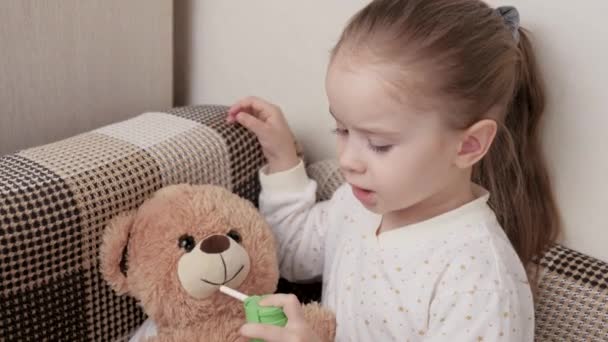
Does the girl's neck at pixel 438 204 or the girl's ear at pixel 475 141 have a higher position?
the girl's ear at pixel 475 141

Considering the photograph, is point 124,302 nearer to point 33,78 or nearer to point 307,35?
point 33,78

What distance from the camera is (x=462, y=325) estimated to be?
0.71 meters

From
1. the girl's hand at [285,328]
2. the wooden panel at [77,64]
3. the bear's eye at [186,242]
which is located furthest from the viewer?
the wooden panel at [77,64]

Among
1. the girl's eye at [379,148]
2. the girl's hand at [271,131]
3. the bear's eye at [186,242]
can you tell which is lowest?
the bear's eye at [186,242]

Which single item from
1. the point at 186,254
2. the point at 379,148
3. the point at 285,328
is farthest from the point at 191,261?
the point at 379,148

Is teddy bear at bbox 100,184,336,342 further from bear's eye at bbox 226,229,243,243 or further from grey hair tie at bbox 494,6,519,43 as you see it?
grey hair tie at bbox 494,6,519,43

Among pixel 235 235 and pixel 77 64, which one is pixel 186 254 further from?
pixel 77 64

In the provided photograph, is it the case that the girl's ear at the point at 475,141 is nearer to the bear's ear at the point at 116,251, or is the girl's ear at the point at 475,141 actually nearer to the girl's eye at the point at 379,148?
the girl's eye at the point at 379,148

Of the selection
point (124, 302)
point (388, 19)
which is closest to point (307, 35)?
point (388, 19)

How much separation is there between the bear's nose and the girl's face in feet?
0.55

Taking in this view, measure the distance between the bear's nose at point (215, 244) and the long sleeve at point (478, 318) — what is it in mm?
254

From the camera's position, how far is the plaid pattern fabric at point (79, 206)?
765 mm

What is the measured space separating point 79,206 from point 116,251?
71 mm

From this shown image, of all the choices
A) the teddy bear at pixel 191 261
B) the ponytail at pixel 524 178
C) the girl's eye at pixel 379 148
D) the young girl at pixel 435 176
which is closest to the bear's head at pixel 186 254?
the teddy bear at pixel 191 261
